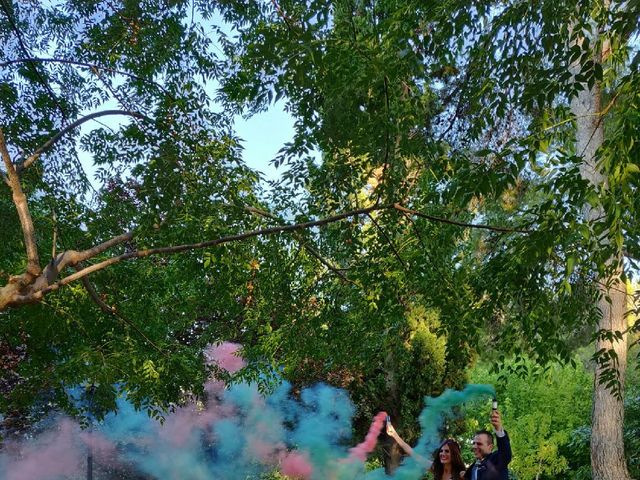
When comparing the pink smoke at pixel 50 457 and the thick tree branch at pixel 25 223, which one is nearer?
the thick tree branch at pixel 25 223

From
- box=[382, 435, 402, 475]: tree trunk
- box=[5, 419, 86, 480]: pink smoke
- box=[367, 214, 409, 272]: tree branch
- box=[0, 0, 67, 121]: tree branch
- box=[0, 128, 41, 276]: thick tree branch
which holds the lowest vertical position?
box=[0, 128, 41, 276]: thick tree branch

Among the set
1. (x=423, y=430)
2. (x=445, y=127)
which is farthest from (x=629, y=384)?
(x=445, y=127)

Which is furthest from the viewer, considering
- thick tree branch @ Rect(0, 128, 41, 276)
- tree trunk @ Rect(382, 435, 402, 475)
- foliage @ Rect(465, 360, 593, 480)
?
foliage @ Rect(465, 360, 593, 480)

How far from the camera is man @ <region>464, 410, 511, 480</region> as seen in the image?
437 cm

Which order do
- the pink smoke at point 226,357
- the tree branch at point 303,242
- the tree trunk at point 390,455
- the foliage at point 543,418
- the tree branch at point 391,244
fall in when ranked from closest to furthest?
the tree branch at point 391,244, the tree branch at point 303,242, the pink smoke at point 226,357, the tree trunk at point 390,455, the foliage at point 543,418

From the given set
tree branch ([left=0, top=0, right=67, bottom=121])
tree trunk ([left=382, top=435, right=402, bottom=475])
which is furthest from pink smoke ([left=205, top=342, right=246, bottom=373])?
tree branch ([left=0, top=0, right=67, bottom=121])

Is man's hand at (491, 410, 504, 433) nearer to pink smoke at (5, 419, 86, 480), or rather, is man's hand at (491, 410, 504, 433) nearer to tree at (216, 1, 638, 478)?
tree at (216, 1, 638, 478)

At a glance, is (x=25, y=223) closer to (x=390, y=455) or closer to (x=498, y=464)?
(x=498, y=464)

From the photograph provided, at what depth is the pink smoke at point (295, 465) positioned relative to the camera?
964cm

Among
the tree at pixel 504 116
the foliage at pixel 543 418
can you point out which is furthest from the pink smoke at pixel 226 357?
the tree at pixel 504 116

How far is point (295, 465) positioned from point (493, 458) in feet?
21.0

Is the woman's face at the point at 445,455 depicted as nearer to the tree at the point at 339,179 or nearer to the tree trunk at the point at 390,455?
the tree at the point at 339,179

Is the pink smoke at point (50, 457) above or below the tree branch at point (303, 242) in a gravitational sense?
above

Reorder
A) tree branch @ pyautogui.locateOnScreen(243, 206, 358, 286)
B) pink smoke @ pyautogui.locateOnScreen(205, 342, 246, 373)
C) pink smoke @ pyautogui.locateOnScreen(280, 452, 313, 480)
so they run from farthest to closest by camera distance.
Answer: pink smoke @ pyautogui.locateOnScreen(205, 342, 246, 373), pink smoke @ pyautogui.locateOnScreen(280, 452, 313, 480), tree branch @ pyautogui.locateOnScreen(243, 206, 358, 286)
